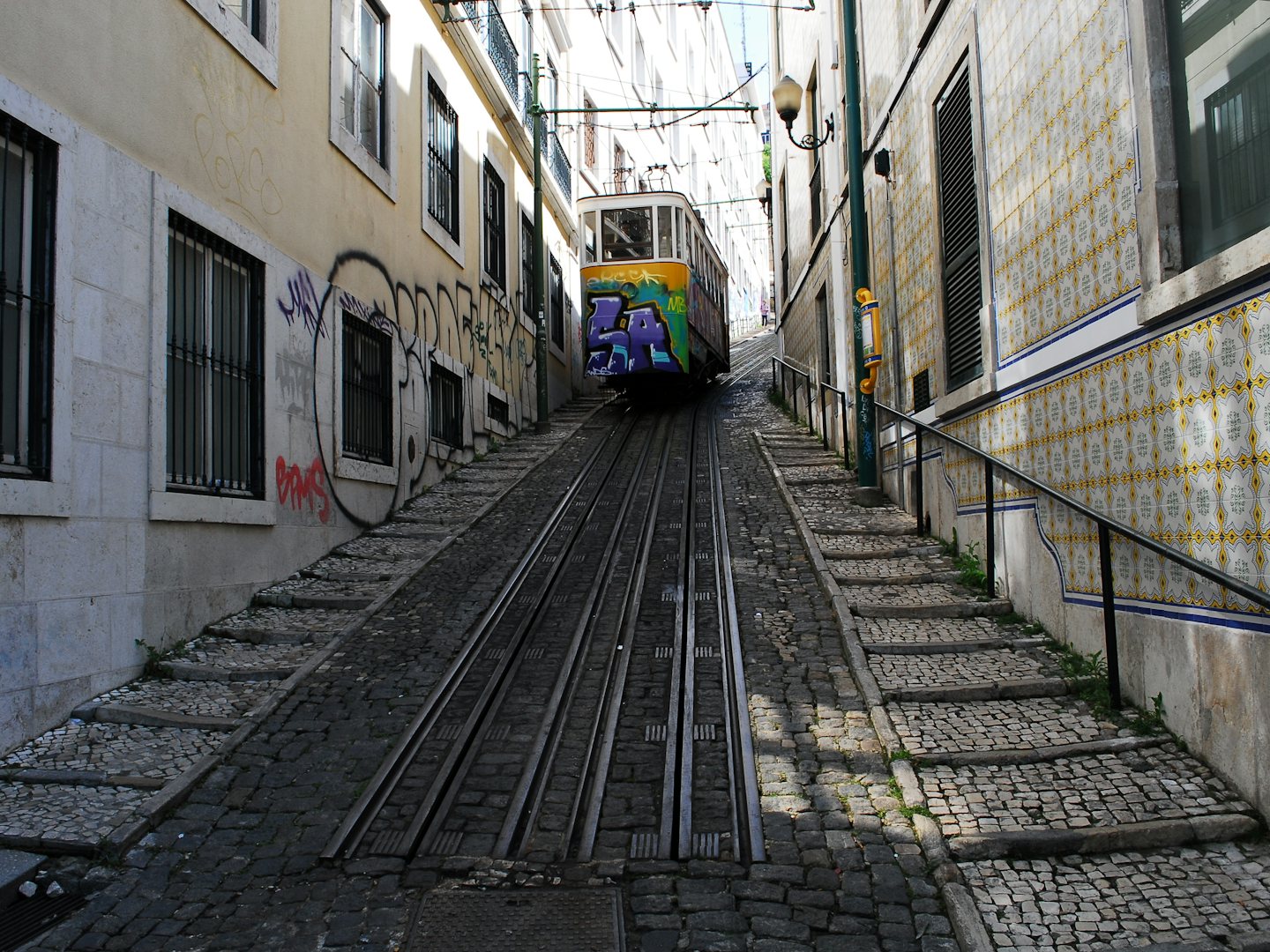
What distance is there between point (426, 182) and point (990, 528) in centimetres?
834

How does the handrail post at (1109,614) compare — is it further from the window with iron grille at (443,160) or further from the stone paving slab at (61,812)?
the window with iron grille at (443,160)

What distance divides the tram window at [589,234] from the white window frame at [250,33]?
34.3 feet

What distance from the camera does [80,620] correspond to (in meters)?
5.33

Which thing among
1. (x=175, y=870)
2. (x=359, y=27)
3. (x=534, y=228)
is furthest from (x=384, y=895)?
(x=534, y=228)

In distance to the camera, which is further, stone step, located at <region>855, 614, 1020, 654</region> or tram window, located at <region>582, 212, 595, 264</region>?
tram window, located at <region>582, 212, 595, 264</region>

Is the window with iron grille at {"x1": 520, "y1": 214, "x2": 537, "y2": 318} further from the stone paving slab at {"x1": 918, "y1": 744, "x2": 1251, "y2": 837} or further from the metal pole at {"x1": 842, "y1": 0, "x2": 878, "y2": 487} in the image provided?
the stone paving slab at {"x1": 918, "y1": 744, "x2": 1251, "y2": 837}

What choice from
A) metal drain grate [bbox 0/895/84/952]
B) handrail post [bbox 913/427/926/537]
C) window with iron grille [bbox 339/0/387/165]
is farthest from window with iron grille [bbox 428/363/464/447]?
metal drain grate [bbox 0/895/84/952]

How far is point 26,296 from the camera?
5086 millimetres

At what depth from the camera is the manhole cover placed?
11.0 ft

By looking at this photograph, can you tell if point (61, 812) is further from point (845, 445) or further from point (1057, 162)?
point (845, 445)

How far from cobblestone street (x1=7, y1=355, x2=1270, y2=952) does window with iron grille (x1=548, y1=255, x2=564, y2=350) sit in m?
13.8

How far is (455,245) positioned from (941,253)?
703 centimetres

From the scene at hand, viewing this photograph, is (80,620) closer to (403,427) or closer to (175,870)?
(175,870)

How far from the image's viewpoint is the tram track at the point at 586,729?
409 cm
